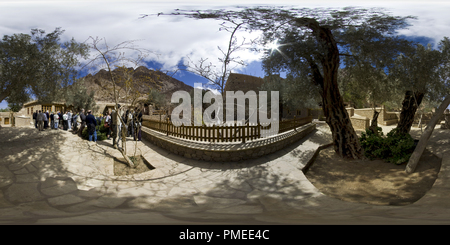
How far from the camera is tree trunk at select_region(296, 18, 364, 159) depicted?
5832 millimetres

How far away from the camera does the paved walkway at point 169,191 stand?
85.3 inches

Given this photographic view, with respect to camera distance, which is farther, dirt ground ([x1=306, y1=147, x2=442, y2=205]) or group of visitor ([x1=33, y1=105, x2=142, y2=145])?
group of visitor ([x1=33, y1=105, x2=142, y2=145])

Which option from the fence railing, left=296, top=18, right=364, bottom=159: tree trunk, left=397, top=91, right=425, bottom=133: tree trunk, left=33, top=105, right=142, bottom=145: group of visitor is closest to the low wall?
the fence railing

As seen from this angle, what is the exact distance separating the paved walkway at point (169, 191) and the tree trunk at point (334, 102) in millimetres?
1845

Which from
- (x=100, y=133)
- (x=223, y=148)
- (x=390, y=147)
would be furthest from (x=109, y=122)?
(x=390, y=147)

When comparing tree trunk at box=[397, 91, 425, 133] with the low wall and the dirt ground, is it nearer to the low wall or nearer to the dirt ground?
the dirt ground

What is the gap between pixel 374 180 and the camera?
175 inches

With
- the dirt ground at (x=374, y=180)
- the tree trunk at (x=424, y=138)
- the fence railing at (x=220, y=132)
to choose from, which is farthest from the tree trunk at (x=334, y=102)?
the fence railing at (x=220, y=132)

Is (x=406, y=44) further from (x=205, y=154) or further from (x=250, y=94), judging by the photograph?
(x=250, y=94)

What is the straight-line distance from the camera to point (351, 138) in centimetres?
620

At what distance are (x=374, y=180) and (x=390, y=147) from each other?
1.89 m

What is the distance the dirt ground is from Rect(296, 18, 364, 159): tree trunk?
528 mm

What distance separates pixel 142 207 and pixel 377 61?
761cm

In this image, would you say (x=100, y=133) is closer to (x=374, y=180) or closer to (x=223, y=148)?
(x=223, y=148)
